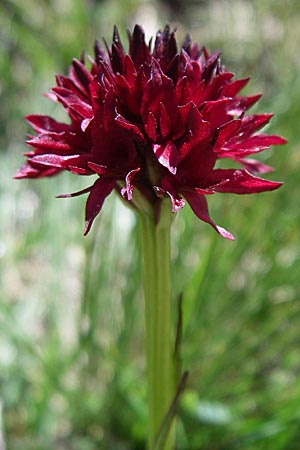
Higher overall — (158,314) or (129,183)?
(129,183)

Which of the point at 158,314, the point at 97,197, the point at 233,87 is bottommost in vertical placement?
the point at 158,314

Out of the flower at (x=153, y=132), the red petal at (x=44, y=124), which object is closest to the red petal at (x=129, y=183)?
the flower at (x=153, y=132)

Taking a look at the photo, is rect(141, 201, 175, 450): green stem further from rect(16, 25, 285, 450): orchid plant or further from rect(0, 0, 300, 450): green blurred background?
rect(0, 0, 300, 450): green blurred background

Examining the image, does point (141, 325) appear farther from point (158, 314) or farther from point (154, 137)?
point (154, 137)

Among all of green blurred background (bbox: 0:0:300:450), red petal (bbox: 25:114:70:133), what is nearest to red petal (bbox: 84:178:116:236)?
red petal (bbox: 25:114:70:133)

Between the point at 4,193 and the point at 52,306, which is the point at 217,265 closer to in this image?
the point at 52,306

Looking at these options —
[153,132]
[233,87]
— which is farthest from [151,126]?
[233,87]
